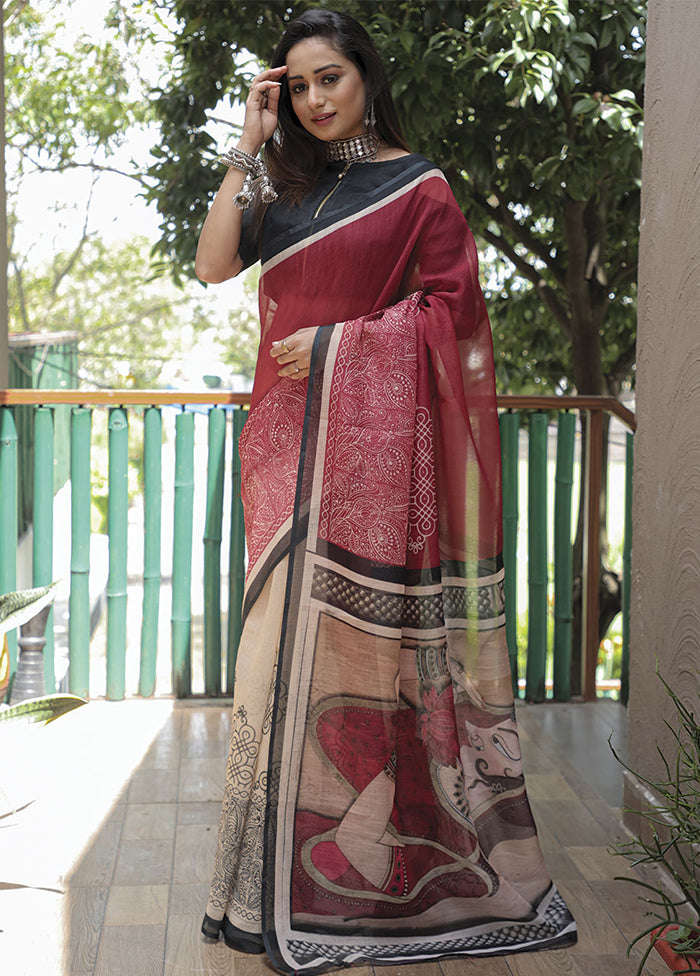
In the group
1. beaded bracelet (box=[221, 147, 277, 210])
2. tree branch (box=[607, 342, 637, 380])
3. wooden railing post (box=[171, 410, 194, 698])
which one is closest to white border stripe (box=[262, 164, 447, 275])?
beaded bracelet (box=[221, 147, 277, 210])

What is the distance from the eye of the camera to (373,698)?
5.26ft

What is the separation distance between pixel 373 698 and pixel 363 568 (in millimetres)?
220

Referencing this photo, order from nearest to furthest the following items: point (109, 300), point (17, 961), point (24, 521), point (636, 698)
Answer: point (17, 961), point (636, 698), point (24, 521), point (109, 300)

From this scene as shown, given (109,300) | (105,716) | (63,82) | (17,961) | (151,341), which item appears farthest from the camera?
(151,341)

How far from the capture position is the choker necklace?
1.72m

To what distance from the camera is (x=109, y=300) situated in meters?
13.7

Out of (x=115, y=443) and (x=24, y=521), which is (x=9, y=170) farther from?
(x=115, y=443)

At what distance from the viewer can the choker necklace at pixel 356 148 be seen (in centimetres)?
172

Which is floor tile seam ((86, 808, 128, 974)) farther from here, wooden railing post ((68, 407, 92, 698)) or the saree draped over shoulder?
wooden railing post ((68, 407, 92, 698))

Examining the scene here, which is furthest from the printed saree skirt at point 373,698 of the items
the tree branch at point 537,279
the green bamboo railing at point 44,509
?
the tree branch at point 537,279

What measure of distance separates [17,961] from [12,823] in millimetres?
519

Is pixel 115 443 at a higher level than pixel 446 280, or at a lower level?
lower

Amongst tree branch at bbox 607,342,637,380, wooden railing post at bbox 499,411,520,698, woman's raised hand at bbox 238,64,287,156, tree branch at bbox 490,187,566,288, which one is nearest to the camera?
woman's raised hand at bbox 238,64,287,156

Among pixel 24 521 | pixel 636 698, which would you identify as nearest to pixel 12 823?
pixel 636 698
